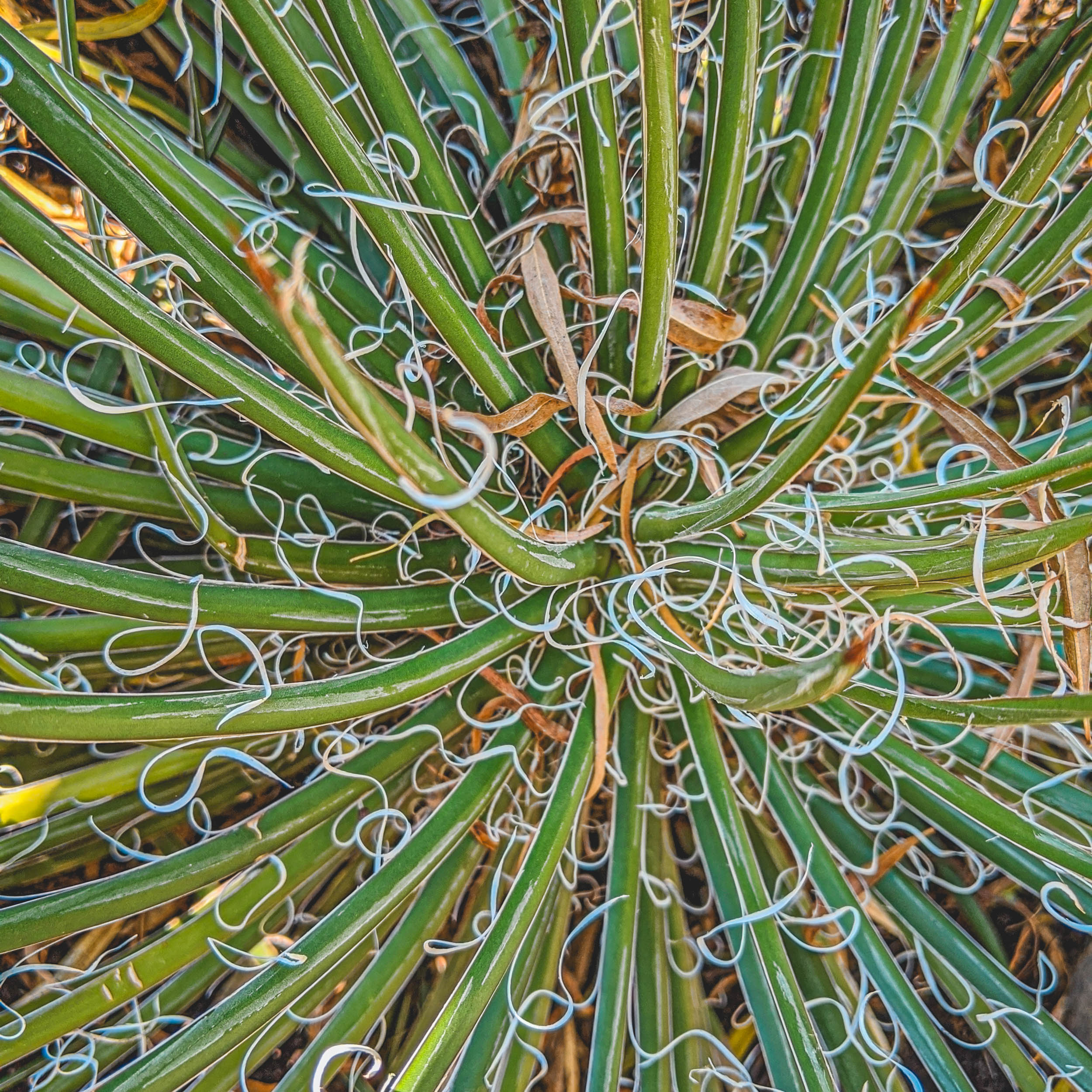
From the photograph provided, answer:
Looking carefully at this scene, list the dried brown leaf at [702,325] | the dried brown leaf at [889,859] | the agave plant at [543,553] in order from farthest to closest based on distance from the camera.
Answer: the dried brown leaf at [889,859] < the dried brown leaf at [702,325] < the agave plant at [543,553]

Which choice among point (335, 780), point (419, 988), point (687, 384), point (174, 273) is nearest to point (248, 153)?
point (174, 273)

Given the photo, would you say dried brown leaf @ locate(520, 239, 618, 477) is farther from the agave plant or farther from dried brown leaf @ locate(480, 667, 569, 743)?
dried brown leaf @ locate(480, 667, 569, 743)

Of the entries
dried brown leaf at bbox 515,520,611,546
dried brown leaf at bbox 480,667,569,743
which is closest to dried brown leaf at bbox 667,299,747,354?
dried brown leaf at bbox 515,520,611,546

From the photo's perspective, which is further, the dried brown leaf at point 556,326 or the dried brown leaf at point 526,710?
the dried brown leaf at point 526,710

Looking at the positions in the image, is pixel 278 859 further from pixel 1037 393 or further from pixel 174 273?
pixel 1037 393

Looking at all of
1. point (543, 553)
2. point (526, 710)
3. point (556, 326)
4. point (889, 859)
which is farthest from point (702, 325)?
point (889, 859)

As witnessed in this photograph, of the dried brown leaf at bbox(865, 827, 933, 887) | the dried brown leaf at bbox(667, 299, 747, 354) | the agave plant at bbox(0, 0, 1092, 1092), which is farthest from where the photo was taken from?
the dried brown leaf at bbox(865, 827, 933, 887)

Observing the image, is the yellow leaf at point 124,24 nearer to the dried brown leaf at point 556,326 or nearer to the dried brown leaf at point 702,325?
the dried brown leaf at point 556,326

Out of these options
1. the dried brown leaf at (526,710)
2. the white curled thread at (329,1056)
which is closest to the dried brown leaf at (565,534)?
the dried brown leaf at (526,710)

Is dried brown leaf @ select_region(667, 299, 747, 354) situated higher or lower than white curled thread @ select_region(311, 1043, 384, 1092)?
higher
